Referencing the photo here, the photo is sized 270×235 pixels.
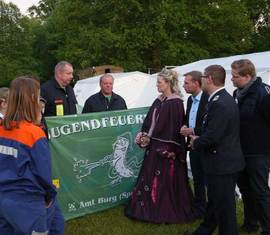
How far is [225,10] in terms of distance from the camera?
29.2 meters

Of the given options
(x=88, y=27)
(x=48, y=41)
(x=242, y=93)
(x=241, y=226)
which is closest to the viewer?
(x=242, y=93)

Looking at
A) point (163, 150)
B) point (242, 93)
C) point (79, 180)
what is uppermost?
point (242, 93)

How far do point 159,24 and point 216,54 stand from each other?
20.6 ft

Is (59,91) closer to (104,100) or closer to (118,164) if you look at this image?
(104,100)

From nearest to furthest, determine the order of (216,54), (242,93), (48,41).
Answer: (242,93) < (216,54) < (48,41)

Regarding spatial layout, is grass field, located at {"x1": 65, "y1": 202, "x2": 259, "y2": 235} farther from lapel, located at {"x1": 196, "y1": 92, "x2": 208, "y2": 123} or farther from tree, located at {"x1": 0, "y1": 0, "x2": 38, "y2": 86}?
tree, located at {"x1": 0, "y1": 0, "x2": 38, "y2": 86}

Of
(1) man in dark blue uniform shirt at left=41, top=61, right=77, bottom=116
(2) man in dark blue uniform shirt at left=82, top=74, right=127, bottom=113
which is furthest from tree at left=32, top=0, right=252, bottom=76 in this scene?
(1) man in dark blue uniform shirt at left=41, top=61, right=77, bottom=116

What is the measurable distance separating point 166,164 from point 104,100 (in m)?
1.64

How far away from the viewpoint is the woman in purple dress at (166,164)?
537cm

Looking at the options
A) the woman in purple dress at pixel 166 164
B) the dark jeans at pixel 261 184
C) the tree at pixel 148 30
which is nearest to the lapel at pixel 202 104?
the woman in purple dress at pixel 166 164

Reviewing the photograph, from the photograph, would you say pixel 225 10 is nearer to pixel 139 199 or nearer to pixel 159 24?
pixel 159 24

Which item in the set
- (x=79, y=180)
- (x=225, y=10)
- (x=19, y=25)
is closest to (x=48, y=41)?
(x=19, y=25)

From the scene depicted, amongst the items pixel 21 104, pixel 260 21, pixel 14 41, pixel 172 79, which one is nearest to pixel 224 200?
pixel 172 79

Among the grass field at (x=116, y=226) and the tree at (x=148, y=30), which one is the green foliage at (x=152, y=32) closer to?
the tree at (x=148, y=30)
